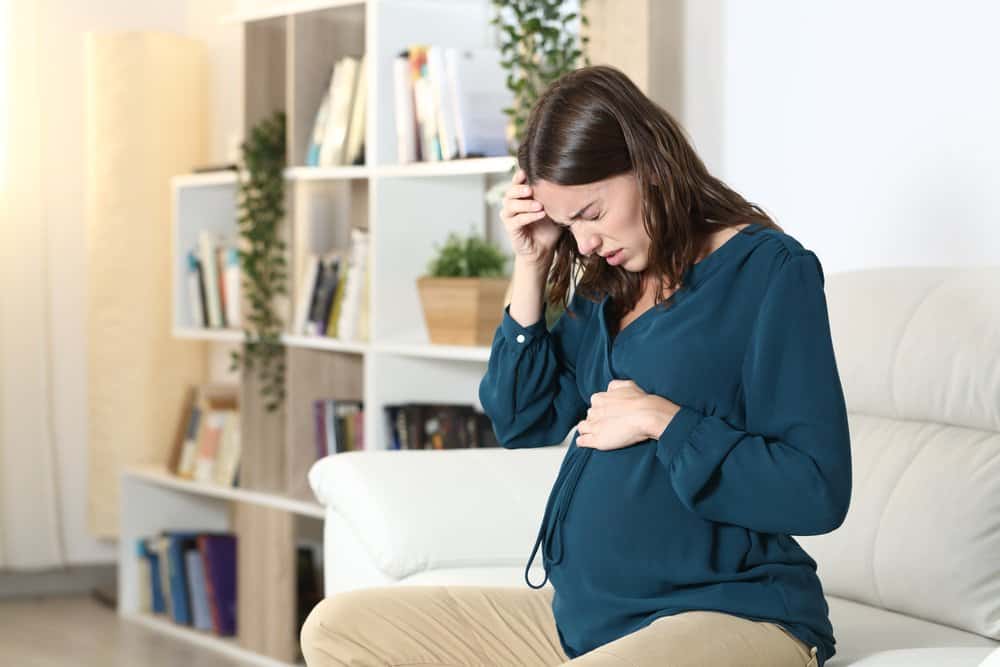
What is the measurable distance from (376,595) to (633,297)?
494mm

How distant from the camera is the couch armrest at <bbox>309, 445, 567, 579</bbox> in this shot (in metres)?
2.05

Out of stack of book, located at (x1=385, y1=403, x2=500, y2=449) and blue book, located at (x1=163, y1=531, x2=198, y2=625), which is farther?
blue book, located at (x1=163, y1=531, x2=198, y2=625)

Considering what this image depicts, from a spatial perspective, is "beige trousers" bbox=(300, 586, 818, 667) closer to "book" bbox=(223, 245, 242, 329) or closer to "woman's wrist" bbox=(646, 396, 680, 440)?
"woman's wrist" bbox=(646, 396, 680, 440)

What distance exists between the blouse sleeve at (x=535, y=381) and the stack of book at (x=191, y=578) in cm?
210

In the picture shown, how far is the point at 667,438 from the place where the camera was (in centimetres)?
141

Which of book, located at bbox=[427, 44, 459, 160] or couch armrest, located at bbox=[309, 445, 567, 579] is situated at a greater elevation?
book, located at bbox=[427, 44, 459, 160]

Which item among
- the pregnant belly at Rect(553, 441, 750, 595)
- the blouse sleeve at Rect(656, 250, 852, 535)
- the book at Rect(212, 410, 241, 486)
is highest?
the blouse sleeve at Rect(656, 250, 852, 535)

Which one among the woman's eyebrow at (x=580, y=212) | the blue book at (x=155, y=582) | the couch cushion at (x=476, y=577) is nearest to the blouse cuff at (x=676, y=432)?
the woman's eyebrow at (x=580, y=212)

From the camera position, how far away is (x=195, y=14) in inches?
172

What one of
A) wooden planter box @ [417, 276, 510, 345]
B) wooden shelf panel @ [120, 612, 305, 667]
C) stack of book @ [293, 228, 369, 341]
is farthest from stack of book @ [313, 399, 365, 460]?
wooden shelf panel @ [120, 612, 305, 667]

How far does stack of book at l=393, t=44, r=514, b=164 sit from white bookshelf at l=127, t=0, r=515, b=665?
0.06 meters

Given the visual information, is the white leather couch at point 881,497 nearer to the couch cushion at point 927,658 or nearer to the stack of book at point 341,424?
the couch cushion at point 927,658

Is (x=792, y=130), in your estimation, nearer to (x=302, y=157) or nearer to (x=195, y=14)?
(x=302, y=157)

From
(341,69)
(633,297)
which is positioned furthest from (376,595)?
(341,69)
